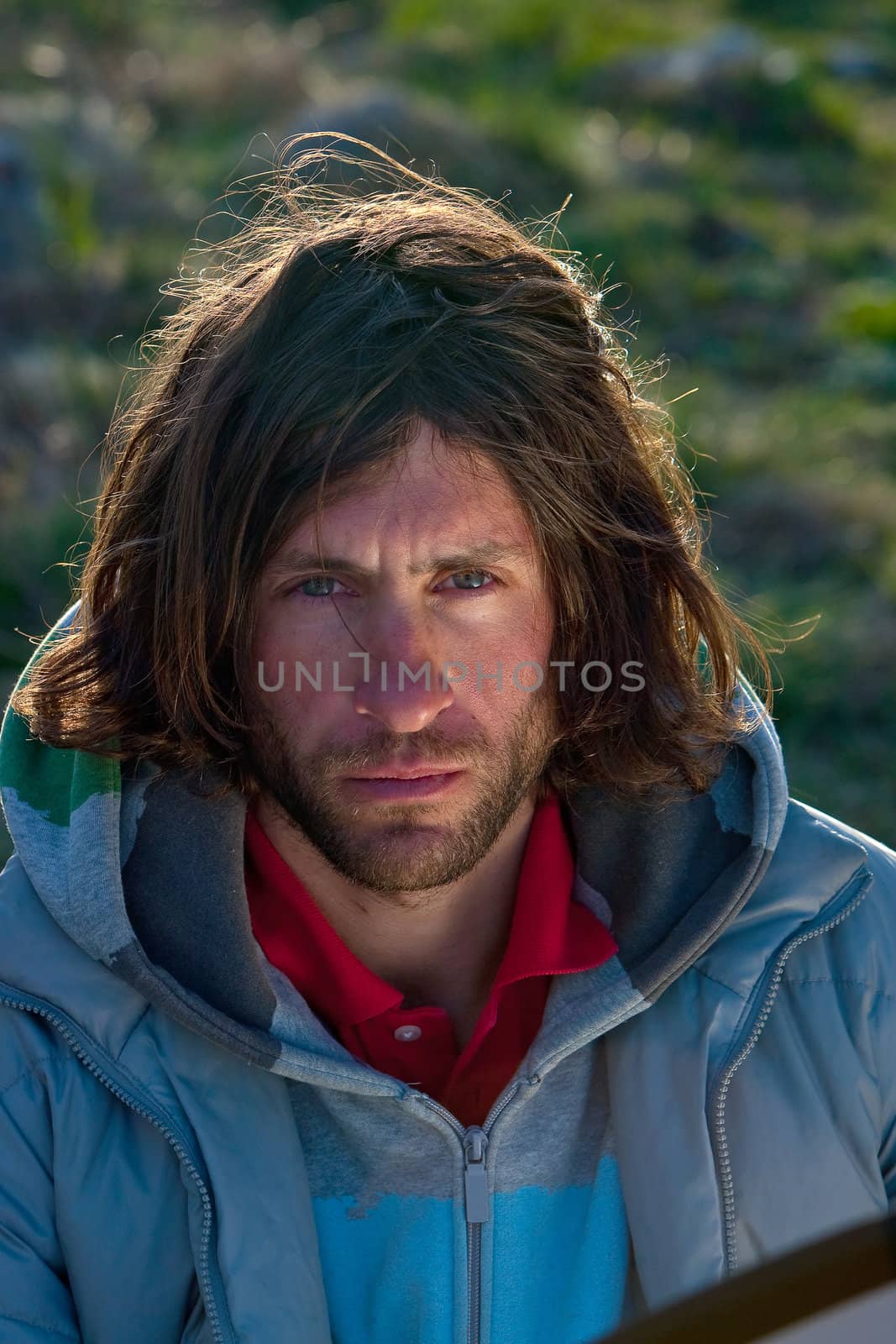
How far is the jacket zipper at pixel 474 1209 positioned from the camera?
203 cm

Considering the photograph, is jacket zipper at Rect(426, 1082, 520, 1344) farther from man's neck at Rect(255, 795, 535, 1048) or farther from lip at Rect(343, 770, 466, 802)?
lip at Rect(343, 770, 466, 802)

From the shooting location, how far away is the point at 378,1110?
2.12m

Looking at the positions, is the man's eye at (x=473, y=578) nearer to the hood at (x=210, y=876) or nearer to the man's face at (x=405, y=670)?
the man's face at (x=405, y=670)

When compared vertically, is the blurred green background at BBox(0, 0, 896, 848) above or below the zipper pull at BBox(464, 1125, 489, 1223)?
above

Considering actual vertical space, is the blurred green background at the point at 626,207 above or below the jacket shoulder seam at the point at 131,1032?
above

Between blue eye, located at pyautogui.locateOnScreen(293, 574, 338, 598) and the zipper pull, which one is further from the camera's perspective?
blue eye, located at pyautogui.locateOnScreen(293, 574, 338, 598)

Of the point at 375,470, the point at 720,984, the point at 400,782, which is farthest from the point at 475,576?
the point at 720,984

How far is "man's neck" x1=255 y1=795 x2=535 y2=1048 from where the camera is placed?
7.58ft

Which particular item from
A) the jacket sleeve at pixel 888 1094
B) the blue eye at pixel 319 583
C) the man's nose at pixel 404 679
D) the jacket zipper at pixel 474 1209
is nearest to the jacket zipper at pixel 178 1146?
the jacket zipper at pixel 474 1209

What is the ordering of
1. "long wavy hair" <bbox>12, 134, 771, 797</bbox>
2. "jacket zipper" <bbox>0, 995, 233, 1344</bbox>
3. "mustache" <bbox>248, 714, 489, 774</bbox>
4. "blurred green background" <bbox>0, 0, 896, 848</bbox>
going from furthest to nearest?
"blurred green background" <bbox>0, 0, 896, 848</bbox> → "long wavy hair" <bbox>12, 134, 771, 797</bbox> → "mustache" <bbox>248, 714, 489, 774</bbox> → "jacket zipper" <bbox>0, 995, 233, 1344</bbox>

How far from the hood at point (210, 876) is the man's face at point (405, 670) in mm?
171

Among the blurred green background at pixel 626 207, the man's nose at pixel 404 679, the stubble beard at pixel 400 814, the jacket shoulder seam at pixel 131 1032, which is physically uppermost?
the blurred green background at pixel 626 207

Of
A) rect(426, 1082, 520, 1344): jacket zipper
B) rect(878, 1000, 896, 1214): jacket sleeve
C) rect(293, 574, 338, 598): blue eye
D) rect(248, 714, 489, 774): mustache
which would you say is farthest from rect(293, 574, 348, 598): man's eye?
rect(878, 1000, 896, 1214): jacket sleeve

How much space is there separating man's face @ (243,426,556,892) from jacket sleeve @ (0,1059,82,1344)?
54 centimetres
